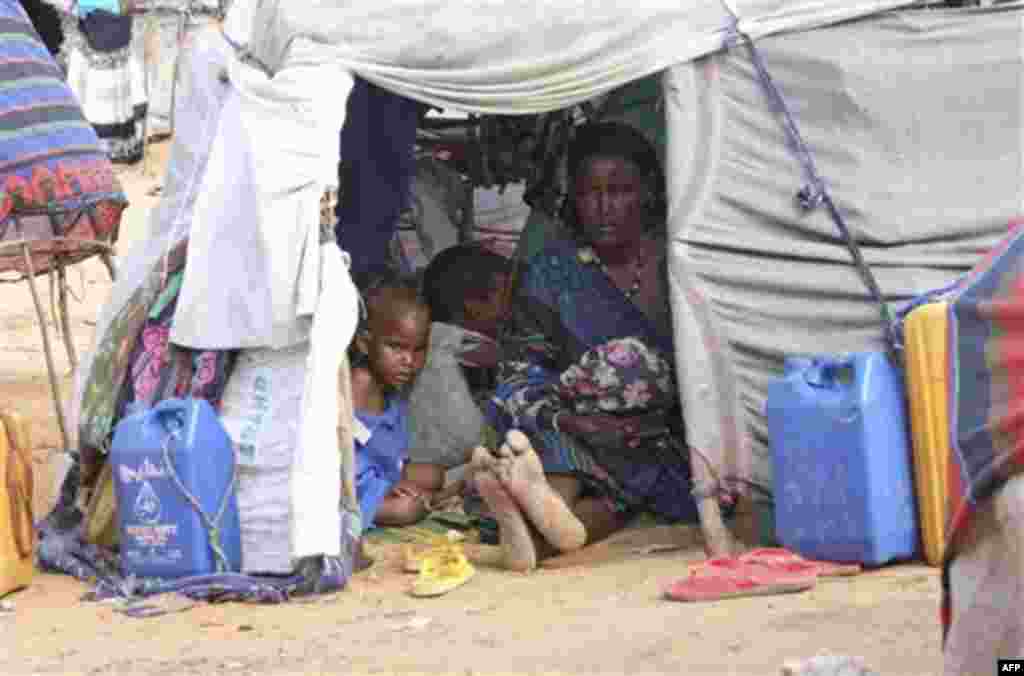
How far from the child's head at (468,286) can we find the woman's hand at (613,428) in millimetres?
939

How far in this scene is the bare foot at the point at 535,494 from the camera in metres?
6.43

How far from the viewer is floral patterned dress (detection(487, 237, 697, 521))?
7.21m

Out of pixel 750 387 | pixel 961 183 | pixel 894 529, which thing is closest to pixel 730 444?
pixel 750 387

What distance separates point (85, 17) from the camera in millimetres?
16516

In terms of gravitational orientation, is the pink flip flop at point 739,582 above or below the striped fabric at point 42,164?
below

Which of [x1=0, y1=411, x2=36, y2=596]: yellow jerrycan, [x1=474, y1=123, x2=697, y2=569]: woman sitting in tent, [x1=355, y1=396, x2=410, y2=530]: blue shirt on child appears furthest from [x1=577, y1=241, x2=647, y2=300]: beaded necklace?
[x1=0, y1=411, x2=36, y2=596]: yellow jerrycan

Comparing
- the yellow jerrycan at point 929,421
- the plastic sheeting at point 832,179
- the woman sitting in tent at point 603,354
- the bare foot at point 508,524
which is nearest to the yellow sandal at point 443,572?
the bare foot at point 508,524

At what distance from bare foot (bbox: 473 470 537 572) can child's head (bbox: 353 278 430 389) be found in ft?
2.92

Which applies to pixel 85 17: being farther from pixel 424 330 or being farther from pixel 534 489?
pixel 534 489

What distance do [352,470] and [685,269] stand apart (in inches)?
48.8

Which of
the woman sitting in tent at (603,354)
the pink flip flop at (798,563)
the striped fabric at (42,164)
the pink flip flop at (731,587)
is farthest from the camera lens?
the striped fabric at (42,164)

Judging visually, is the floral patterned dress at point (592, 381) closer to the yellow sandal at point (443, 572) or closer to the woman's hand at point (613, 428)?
the woman's hand at point (613, 428)

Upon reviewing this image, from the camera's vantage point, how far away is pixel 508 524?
6.61 meters

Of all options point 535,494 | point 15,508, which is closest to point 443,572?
point 535,494
